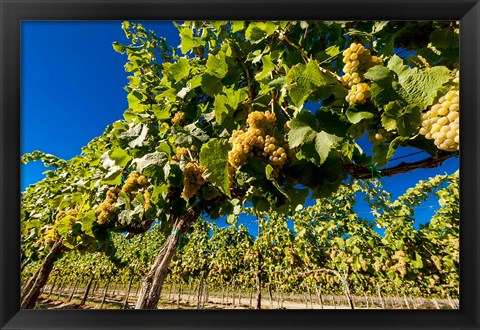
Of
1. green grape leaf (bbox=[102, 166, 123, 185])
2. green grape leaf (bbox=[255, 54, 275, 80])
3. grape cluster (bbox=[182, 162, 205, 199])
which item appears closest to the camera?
green grape leaf (bbox=[255, 54, 275, 80])

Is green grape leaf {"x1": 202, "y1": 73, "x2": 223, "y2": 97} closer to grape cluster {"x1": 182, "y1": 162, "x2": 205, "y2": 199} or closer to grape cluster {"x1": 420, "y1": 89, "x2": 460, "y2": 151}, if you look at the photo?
grape cluster {"x1": 182, "y1": 162, "x2": 205, "y2": 199}

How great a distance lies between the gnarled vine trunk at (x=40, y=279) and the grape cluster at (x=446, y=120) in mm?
2164

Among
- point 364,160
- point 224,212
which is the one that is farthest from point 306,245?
point 364,160

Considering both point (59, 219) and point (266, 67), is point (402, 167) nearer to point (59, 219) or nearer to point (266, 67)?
point (266, 67)

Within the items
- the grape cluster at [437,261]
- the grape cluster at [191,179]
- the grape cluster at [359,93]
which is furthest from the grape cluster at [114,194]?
the grape cluster at [437,261]

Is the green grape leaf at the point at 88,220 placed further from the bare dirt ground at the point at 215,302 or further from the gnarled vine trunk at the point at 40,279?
the bare dirt ground at the point at 215,302

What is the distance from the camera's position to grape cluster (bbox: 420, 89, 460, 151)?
63cm

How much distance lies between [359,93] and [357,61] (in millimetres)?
71

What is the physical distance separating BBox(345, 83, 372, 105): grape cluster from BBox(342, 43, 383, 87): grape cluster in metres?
0.02

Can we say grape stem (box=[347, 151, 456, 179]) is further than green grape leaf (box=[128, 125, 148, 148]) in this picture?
No

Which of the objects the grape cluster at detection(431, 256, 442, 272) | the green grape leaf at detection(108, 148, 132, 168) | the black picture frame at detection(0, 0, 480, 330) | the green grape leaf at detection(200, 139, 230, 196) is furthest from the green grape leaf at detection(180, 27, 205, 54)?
the grape cluster at detection(431, 256, 442, 272)

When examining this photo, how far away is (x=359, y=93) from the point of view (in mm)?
722

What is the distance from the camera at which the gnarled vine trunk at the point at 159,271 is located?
1.56 meters
